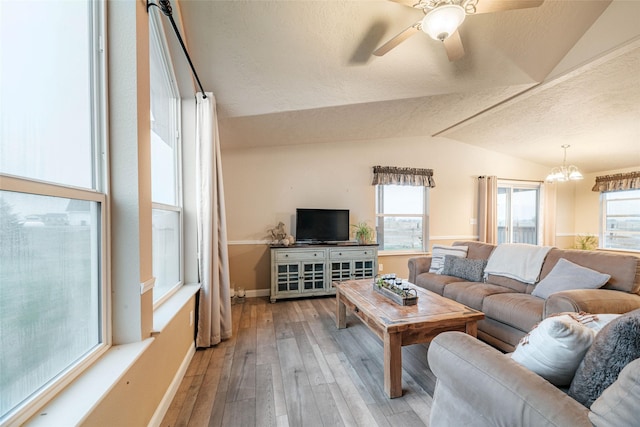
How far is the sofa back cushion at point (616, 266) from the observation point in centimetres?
203

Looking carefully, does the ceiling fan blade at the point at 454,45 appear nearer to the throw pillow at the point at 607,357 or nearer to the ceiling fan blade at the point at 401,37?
the ceiling fan blade at the point at 401,37

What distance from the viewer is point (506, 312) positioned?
225 centimetres

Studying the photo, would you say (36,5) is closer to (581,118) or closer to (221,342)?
(221,342)

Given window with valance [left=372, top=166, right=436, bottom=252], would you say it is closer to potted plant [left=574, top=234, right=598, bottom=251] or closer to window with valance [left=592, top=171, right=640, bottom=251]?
potted plant [left=574, top=234, right=598, bottom=251]

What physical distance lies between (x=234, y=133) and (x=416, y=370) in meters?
3.18

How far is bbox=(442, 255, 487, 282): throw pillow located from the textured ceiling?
1938mm

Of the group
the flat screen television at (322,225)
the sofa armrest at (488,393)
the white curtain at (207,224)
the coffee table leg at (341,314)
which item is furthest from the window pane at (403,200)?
the sofa armrest at (488,393)

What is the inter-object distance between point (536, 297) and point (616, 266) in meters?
0.60

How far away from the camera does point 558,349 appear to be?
0.97 m

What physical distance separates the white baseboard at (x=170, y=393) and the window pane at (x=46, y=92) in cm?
131

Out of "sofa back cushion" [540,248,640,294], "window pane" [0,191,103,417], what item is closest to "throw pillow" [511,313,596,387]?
"sofa back cushion" [540,248,640,294]

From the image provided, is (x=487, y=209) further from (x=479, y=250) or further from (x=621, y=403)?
(x=621, y=403)

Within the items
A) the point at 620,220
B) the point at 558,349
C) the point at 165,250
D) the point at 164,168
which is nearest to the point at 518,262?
the point at 558,349

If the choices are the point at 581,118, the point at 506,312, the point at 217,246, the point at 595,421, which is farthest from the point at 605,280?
the point at 217,246
